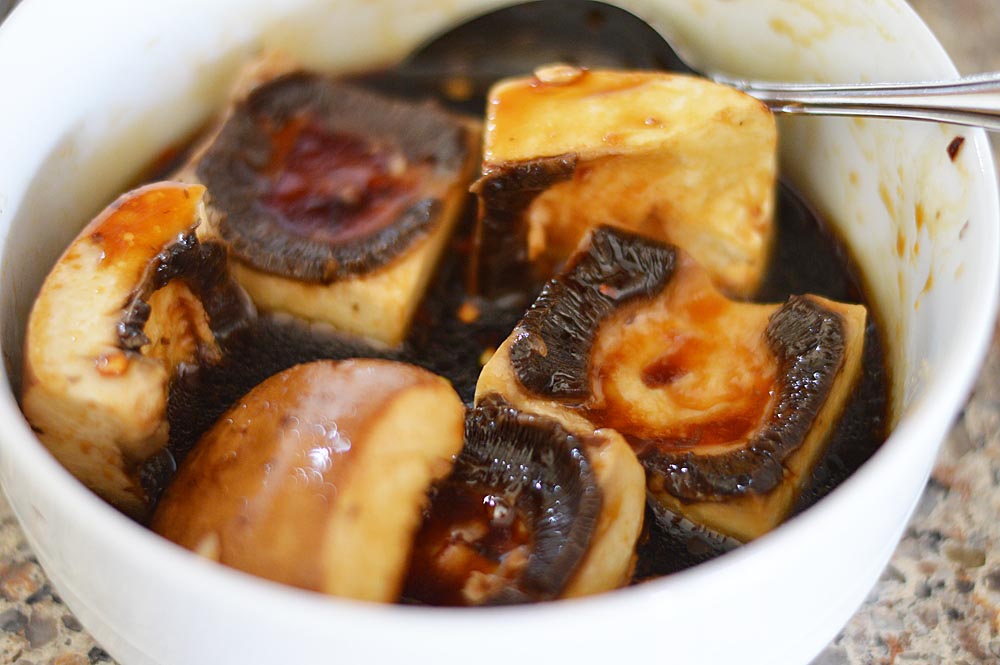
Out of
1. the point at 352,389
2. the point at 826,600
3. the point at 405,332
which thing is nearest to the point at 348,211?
the point at 405,332

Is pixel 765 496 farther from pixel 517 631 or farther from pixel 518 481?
pixel 517 631

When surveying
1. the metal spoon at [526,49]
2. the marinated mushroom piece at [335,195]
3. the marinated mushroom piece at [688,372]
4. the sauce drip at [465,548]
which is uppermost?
the metal spoon at [526,49]

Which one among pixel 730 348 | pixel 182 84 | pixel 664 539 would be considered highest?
pixel 182 84

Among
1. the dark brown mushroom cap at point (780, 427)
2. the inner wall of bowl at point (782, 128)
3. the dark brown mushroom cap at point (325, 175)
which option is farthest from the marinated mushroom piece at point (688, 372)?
the dark brown mushroom cap at point (325, 175)

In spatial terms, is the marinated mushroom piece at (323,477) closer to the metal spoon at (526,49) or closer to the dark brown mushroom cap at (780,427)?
the dark brown mushroom cap at (780,427)

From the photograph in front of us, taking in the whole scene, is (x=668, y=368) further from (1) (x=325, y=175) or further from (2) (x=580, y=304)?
(1) (x=325, y=175)

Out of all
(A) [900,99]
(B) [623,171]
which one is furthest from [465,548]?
(A) [900,99]

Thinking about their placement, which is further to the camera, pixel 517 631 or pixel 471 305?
A: pixel 471 305
